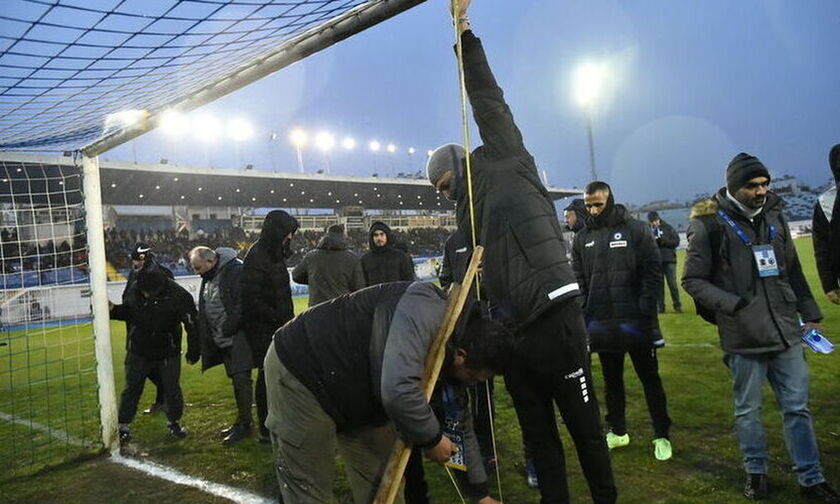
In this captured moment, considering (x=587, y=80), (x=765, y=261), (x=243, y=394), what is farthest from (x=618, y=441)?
(x=587, y=80)

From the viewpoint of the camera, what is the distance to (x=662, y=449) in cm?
376

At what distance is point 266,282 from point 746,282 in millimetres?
3499

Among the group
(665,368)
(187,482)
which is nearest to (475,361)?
(187,482)

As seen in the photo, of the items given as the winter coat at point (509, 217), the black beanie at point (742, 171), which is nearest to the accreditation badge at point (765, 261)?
the black beanie at point (742, 171)

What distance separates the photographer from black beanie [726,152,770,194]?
10.1ft

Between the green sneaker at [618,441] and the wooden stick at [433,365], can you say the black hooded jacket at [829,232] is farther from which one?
the wooden stick at [433,365]

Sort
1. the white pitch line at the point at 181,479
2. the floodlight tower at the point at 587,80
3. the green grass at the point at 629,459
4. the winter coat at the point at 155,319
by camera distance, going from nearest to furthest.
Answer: the green grass at the point at 629,459
the white pitch line at the point at 181,479
the winter coat at the point at 155,319
the floodlight tower at the point at 587,80

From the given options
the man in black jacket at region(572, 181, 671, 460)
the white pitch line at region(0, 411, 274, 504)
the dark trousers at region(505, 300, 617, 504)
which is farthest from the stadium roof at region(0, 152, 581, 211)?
the dark trousers at region(505, 300, 617, 504)

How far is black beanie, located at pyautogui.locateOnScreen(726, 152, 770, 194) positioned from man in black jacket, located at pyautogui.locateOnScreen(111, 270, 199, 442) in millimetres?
4709

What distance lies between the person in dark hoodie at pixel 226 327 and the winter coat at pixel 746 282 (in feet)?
11.8

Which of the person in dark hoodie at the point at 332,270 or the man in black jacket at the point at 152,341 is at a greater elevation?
the person in dark hoodie at the point at 332,270

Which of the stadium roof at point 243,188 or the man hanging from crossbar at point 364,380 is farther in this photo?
the stadium roof at point 243,188

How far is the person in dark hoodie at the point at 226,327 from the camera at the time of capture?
5000 millimetres

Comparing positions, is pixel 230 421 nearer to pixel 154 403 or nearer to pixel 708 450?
pixel 154 403
